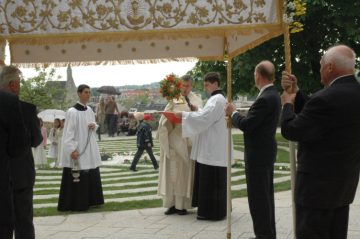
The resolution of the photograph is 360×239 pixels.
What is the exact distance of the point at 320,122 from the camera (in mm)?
3742

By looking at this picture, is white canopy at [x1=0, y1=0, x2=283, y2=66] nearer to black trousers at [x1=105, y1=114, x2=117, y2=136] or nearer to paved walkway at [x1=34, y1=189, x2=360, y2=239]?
paved walkway at [x1=34, y1=189, x2=360, y2=239]

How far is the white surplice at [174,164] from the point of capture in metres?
7.77

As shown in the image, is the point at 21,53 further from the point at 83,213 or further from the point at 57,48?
the point at 83,213

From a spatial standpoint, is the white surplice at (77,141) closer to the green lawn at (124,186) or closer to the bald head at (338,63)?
the green lawn at (124,186)

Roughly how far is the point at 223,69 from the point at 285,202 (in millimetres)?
11456

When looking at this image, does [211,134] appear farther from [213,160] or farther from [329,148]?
[329,148]

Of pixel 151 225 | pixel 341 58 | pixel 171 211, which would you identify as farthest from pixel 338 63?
pixel 171 211

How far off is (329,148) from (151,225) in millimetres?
3836

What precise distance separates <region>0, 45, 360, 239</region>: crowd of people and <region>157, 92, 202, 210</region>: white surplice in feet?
0.05

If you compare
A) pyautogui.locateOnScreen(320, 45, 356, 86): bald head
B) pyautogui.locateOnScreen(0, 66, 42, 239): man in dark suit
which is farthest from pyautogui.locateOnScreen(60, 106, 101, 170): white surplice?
pyautogui.locateOnScreen(320, 45, 356, 86): bald head

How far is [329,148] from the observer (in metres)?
3.80

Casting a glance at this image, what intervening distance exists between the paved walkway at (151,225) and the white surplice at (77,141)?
0.85m

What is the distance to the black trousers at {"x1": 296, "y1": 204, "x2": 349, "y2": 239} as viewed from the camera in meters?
3.87

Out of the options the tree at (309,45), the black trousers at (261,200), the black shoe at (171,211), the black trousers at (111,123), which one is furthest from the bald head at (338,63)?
the black trousers at (111,123)
